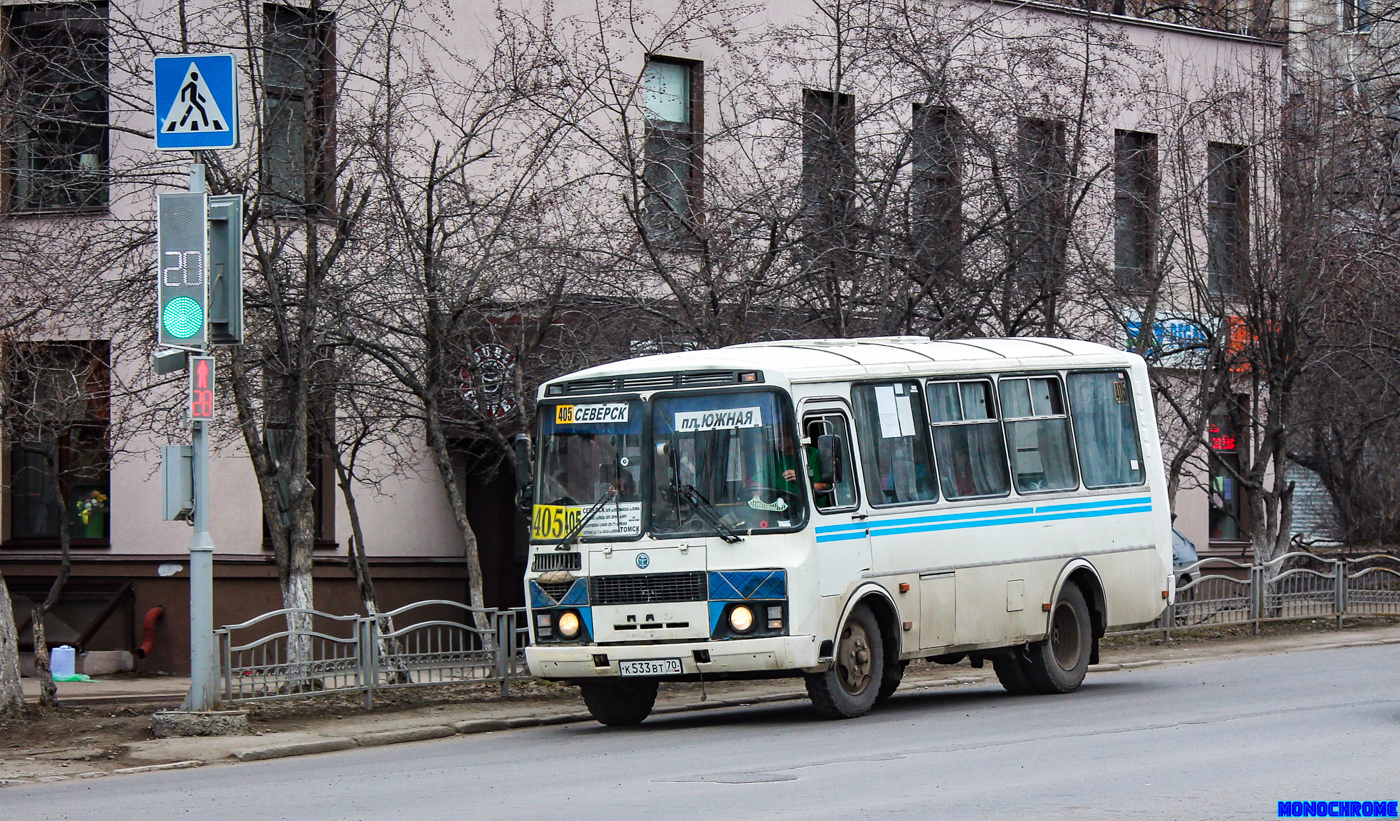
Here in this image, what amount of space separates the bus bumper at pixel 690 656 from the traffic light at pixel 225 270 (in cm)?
378

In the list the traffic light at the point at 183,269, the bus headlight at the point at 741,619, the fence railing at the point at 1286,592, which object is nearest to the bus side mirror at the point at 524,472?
the bus headlight at the point at 741,619

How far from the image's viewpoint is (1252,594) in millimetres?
26234

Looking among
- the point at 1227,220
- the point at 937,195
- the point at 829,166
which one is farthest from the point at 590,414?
the point at 1227,220

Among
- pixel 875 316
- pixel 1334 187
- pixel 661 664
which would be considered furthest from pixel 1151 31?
pixel 661 664

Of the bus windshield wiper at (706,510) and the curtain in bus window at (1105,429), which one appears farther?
the curtain in bus window at (1105,429)

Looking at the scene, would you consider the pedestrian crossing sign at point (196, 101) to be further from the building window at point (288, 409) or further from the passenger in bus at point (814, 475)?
the passenger in bus at point (814, 475)

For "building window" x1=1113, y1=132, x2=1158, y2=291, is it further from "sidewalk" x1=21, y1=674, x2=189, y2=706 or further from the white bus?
"sidewalk" x1=21, y1=674, x2=189, y2=706

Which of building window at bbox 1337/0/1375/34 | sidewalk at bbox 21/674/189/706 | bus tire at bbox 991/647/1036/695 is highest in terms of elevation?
building window at bbox 1337/0/1375/34

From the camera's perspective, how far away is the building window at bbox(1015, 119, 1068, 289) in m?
21.5

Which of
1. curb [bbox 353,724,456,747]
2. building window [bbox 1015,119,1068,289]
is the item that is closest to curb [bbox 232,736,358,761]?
curb [bbox 353,724,456,747]

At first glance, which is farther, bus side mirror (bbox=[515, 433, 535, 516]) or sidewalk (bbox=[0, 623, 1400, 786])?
bus side mirror (bbox=[515, 433, 535, 516])

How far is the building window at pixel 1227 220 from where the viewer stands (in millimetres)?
26297

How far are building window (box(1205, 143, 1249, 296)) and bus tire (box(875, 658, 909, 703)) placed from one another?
37.6ft

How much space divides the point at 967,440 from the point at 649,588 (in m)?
3.74
